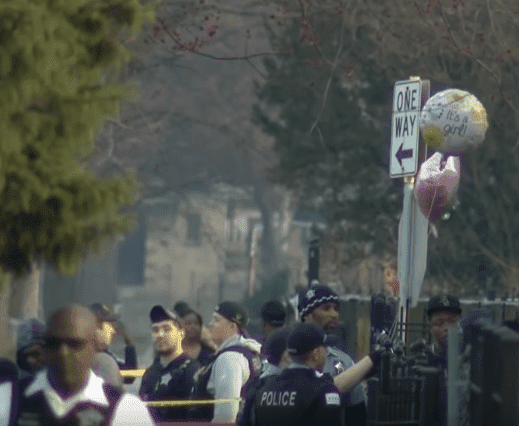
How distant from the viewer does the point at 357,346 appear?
16.4 metres

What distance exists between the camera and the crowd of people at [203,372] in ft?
18.6

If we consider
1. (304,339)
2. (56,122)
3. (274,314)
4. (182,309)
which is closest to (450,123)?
(274,314)

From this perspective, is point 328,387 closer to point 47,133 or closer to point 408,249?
point 47,133

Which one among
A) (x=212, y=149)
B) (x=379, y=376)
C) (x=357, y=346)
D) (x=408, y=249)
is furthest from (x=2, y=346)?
(x=212, y=149)

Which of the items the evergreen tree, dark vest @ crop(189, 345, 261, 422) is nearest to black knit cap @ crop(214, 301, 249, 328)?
dark vest @ crop(189, 345, 261, 422)

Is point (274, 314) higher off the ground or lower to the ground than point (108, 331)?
higher

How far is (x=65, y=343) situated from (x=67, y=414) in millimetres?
257

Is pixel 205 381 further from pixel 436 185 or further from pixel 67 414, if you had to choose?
pixel 67 414

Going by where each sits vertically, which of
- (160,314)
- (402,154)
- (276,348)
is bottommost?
(276,348)

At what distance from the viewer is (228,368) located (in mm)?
9422

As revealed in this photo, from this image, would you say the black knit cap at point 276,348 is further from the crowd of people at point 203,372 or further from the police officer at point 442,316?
the police officer at point 442,316

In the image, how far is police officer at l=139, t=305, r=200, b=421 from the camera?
9.71 meters

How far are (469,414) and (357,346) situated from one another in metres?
8.26

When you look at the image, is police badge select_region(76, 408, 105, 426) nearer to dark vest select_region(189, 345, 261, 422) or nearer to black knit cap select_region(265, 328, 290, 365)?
black knit cap select_region(265, 328, 290, 365)
